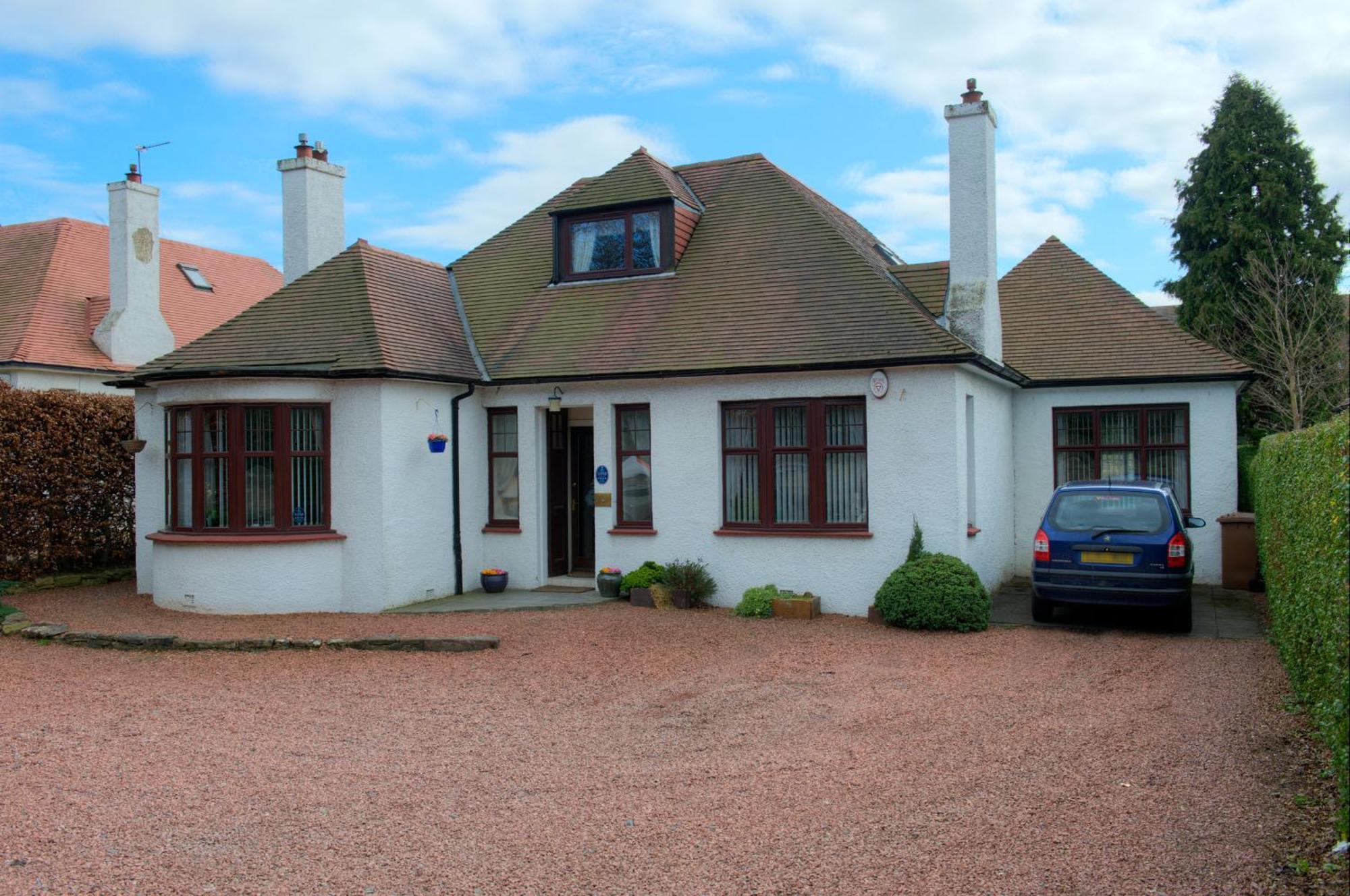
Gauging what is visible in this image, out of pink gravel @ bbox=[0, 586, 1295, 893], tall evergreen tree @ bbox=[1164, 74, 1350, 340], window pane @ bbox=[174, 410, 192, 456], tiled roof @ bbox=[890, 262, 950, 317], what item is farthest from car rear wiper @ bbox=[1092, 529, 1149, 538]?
tall evergreen tree @ bbox=[1164, 74, 1350, 340]

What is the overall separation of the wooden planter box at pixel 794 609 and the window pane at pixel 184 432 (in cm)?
833

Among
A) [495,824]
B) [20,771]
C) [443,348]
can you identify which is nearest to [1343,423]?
[495,824]

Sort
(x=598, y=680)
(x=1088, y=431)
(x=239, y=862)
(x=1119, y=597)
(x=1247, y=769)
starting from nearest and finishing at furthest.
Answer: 1. (x=239, y=862)
2. (x=1247, y=769)
3. (x=598, y=680)
4. (x=1119, y=597)
5. (x=1088, y=431)

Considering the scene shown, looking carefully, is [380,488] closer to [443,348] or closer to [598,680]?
[443,348]

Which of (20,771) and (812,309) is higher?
(812,309)

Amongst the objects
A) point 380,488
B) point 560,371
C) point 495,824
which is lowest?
point 495,824

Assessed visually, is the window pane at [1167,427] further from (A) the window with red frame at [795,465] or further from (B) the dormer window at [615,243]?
(B) the dormer window at [615,243]

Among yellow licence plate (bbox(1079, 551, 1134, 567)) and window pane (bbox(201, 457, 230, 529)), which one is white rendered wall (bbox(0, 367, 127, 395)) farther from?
yellow licence plate (bbox(1079, 551, 1134, 567))

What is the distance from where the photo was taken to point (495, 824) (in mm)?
6043

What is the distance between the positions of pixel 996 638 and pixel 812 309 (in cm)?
529

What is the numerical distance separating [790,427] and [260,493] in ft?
23.7

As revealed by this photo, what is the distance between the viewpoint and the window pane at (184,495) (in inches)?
561

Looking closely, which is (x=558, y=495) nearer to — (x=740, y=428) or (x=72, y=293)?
(x=740, y=428)

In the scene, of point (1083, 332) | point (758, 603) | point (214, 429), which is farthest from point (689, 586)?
point (1083, 332)
